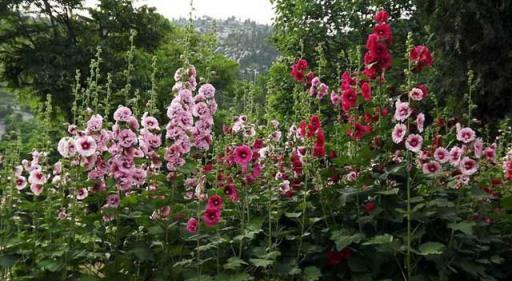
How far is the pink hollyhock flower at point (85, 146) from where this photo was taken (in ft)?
11.1

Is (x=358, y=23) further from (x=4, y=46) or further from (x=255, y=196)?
(x=255, y=196)

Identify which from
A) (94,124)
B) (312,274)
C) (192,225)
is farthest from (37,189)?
(312,274)

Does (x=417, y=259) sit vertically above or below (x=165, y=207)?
below

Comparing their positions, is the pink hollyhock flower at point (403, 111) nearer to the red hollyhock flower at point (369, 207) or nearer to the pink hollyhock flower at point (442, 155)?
the pink hollyhock flower at point (442, 155)

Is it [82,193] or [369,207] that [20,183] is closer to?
A: [82,193]

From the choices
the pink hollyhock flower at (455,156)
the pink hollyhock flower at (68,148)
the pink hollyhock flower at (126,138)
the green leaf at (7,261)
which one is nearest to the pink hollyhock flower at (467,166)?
the pink hollyhock flower at (455,156)

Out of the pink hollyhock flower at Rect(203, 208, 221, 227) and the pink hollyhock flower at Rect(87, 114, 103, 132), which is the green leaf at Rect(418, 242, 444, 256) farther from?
the pink hollyhock flower at Rect(87, 114, 103, 132)

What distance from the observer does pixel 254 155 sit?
388cm

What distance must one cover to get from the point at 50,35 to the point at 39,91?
8.55ft

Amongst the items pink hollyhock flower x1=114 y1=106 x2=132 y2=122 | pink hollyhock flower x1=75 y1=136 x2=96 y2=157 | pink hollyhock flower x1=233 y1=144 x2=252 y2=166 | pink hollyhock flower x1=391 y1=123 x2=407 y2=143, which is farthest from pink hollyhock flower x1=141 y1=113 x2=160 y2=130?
pink hollyhock flower x1=391 y1=123 x2=407 y2=143

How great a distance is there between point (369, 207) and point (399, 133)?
0.46 metres

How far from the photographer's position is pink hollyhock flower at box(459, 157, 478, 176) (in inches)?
146

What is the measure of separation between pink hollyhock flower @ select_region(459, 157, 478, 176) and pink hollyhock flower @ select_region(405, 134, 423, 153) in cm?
43

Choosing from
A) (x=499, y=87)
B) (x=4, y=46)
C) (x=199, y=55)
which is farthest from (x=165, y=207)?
(x=4, y=46)
